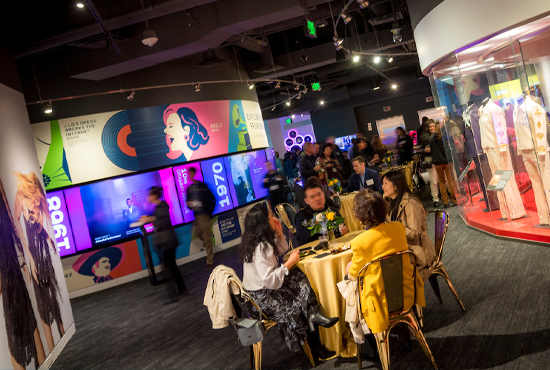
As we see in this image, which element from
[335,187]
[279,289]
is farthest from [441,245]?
[335,187]

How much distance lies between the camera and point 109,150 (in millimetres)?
8586

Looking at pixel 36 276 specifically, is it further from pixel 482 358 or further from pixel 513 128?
pixel 513 128

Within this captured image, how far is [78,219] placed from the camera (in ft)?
26.8

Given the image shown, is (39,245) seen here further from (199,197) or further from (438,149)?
(438,149)

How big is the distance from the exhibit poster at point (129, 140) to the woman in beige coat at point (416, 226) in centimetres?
623

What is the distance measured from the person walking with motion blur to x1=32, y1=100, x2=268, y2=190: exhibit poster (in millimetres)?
2434

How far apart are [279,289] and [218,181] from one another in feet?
21.2

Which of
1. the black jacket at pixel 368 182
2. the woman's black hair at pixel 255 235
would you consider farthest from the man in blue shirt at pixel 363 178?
the woman's black hair at pixel 255 235

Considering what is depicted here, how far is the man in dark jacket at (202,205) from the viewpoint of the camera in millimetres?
7945

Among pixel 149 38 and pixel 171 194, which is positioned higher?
pixel 149 38

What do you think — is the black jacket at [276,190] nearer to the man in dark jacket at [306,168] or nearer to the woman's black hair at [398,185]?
the man in dark jacket at [306,168]

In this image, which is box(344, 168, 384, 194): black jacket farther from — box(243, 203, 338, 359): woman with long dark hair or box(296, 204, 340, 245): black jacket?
box(243, 203, 338, 359): woman with long dark hair

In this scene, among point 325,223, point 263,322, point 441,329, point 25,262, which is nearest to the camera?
point 263,322

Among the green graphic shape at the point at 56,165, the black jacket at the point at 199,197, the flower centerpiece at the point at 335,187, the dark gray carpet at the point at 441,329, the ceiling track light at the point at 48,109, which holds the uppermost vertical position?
the ceiling track light at the point at 48,109
